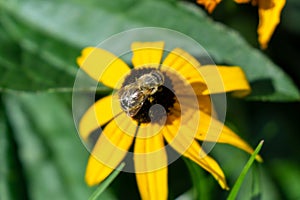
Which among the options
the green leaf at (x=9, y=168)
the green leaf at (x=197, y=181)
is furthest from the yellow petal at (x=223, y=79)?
the green leaf at (x=9, y=168)

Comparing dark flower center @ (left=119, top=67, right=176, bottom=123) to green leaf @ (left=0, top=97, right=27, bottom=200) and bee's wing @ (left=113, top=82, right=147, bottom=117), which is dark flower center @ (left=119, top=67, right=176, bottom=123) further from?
green leaf @ (left=0, top=97, right=27, bottom=200)

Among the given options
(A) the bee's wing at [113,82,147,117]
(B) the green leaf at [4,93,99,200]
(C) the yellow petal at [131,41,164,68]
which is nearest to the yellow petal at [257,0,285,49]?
(C) the yellow petal at [131,41,164,68]

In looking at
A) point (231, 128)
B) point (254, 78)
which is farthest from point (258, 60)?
point (231, 128)

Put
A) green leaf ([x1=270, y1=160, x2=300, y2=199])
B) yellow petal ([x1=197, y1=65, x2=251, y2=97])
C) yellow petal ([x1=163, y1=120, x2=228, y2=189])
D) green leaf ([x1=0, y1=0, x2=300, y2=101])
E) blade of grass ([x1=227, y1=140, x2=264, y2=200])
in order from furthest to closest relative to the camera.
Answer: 1. green leaf ([x1=270, y1=160, x2=300, y2=199])
2. green leaf ([x1=0, y1=0, x2=300, y2=101])
3. yellow petal ([x1=197, y1=65, x2=251, y2=97])
4. yellow petal ([x1=163, y1=120, x2=228, y2=189])
5. blade of grass ([x1=227, y1=140, x2=264, y2=200])

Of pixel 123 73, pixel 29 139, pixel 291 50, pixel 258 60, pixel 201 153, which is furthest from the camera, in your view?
pixel 291 50

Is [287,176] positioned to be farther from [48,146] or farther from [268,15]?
[48,146]

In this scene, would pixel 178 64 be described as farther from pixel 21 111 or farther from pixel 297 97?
pixel 21 111

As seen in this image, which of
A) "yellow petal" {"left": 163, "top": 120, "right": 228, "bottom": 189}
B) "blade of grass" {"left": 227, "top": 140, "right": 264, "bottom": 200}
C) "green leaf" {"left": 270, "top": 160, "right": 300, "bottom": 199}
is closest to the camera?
"blade of grass" {"left": 227, "top": 140, "right": 264, "bottom": 200}

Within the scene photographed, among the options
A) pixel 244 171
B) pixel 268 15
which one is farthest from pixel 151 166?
pixel 268 15
